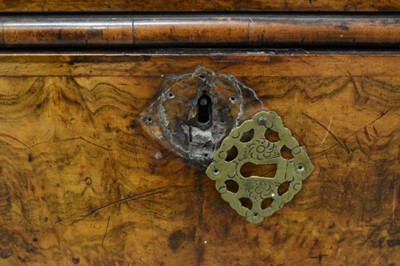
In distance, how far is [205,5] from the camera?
2.67 feet

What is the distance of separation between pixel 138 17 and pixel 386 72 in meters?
0.44

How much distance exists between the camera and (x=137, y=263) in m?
1.00

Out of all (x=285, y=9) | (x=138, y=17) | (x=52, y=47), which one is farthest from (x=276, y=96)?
(x=52, y=47)

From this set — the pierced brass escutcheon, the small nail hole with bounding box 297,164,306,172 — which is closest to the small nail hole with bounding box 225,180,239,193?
the pierced brass escutcheon

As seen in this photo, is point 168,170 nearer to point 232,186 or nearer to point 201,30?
point 232,186

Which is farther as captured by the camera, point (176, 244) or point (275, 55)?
point (176, 244)

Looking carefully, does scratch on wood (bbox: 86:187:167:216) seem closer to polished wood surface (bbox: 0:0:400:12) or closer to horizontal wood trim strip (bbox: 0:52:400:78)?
horizontal wood trim strip (bbox: 0:52:400:78)

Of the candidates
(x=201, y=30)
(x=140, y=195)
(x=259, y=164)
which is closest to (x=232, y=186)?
(x=259, y=164)

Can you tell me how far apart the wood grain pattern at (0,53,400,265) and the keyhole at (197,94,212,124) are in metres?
0.06

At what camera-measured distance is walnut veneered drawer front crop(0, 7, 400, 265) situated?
82 cm

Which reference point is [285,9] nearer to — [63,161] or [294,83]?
[294,83]

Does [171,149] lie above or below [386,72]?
below

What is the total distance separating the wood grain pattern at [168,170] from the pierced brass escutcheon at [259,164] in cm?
3

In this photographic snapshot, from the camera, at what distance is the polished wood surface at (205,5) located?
0.81m
